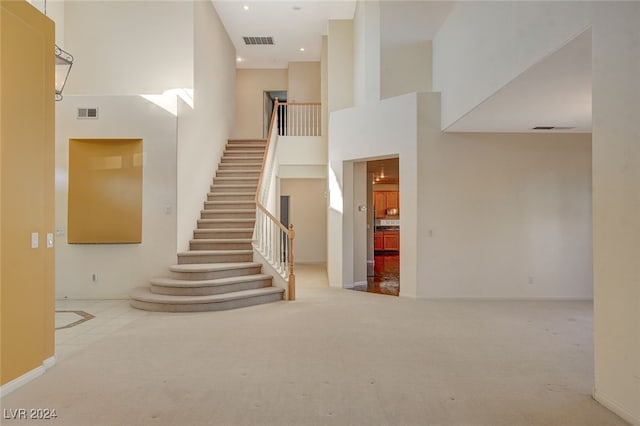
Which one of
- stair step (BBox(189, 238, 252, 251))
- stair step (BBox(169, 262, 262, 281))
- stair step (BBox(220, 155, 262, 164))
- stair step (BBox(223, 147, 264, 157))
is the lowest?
stair step (BBox(169, 262, 262, 281))

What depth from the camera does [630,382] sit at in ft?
8.62

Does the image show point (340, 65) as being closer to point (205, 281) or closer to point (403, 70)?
point (403, 70)

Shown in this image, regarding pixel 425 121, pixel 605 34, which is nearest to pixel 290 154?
pixel 425 121

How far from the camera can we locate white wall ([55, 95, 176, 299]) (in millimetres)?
6734

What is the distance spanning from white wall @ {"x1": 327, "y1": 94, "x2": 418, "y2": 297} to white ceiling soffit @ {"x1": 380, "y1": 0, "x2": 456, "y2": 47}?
1.28m

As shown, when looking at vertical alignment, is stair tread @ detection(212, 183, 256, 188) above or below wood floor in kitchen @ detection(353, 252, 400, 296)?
above

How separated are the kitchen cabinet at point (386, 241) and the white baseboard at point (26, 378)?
12.0 metres

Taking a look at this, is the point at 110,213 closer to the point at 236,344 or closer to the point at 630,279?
the point at 236,344

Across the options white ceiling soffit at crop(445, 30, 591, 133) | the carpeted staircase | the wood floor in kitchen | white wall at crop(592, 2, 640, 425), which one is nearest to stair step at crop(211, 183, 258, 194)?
the carpeted staircase

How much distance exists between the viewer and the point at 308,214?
12641 mm

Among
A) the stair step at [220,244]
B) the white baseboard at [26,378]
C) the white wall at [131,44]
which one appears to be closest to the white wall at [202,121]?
the stair step at [220,244]

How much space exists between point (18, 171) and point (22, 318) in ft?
3.95

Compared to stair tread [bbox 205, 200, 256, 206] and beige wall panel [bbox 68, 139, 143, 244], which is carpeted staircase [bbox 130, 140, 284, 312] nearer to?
stair tread [bbox 205, 200, 256, 206]

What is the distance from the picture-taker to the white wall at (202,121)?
715 centimetres
